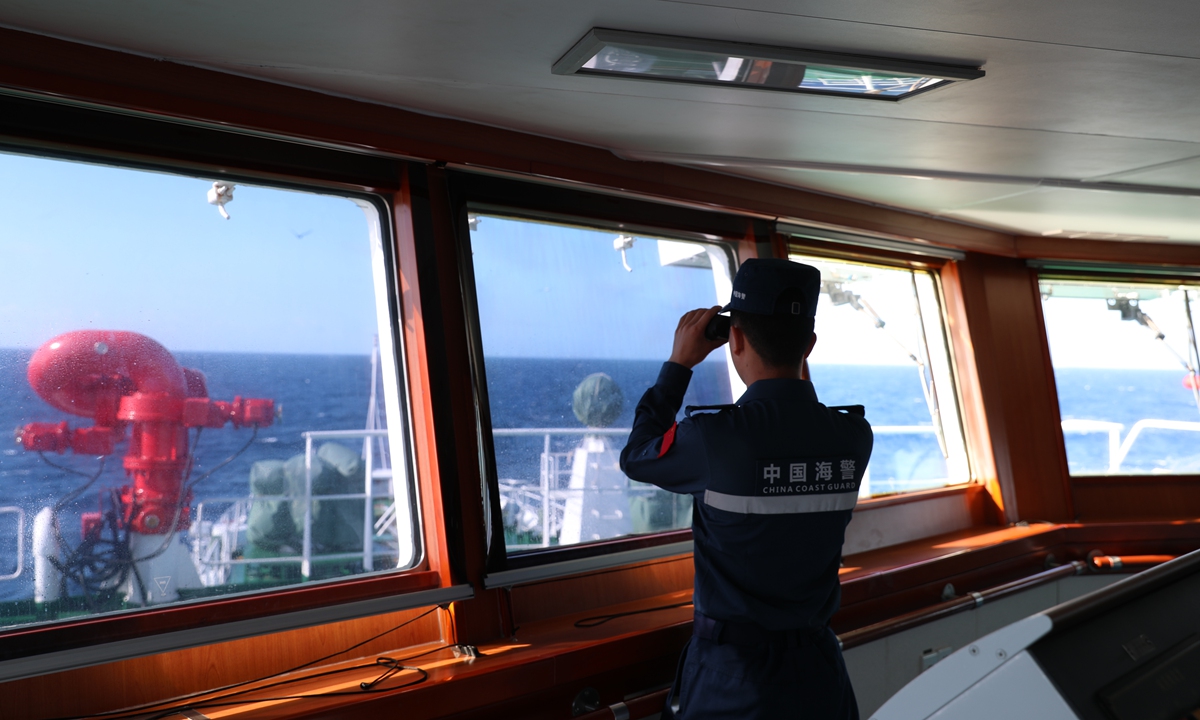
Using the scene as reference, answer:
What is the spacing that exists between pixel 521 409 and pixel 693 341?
863mm

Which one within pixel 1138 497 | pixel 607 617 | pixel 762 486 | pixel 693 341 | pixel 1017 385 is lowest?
pixel 1138 497

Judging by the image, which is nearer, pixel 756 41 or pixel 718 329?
pixel 756 41

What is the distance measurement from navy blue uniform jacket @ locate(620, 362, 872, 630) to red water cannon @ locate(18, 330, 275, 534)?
1.11m

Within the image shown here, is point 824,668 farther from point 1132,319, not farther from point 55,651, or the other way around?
point 1132,319

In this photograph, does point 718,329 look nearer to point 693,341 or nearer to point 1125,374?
point 693,341

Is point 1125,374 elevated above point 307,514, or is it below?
above

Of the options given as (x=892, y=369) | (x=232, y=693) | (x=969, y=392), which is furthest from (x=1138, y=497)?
(x=232, y=693)

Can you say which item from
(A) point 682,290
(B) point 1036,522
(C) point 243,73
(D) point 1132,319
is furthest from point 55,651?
(D) point 1132,319

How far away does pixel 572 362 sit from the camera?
3.02 metres

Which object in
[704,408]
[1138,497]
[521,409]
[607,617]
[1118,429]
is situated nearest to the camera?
[704,408]

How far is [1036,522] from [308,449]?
3806 mm

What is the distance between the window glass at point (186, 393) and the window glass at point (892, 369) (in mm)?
2225

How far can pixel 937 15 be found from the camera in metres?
1.92

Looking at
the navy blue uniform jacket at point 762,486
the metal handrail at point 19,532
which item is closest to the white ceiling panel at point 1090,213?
the navy blue uniform jacket at point 762,486
